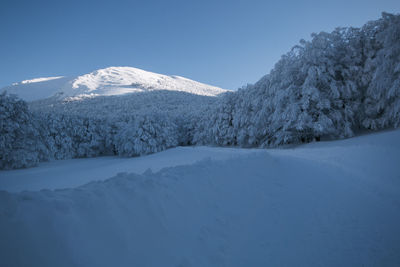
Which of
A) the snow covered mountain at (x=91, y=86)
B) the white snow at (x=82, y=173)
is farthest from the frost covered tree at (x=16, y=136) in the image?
the snow covered mountain at (x=91, y=86)

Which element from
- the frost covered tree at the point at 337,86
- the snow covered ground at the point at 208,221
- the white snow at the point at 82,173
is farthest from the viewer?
the frost covered tree at the point at 337,86

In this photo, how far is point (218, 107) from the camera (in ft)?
96.7

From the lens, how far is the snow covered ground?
7.09ft

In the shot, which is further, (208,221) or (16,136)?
(16,136)

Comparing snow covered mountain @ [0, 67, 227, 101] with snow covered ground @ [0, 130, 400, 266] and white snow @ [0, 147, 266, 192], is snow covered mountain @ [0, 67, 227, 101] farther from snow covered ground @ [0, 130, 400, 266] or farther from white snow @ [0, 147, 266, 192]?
snow covered ground @ [0, 130, 400, 266]

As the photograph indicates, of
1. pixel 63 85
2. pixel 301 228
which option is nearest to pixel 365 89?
pixel 301 228

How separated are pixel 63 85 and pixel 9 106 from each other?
13795 cm

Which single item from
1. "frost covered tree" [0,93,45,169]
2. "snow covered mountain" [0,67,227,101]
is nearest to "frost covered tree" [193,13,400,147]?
"frost covered tree" [0,93,45,169]

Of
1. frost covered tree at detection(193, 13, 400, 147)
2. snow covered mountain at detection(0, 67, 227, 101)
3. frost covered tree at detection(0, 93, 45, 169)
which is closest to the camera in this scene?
frost covered tree at detection(193, 13, 400, 147)

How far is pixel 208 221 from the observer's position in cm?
376

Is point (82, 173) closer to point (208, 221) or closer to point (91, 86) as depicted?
point (208, 221)

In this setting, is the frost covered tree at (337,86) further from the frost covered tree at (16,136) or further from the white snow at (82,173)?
the frost covered tree at (16,136)

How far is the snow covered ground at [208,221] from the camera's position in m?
2.16

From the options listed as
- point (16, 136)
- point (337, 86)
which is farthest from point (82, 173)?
point (337, 86)
